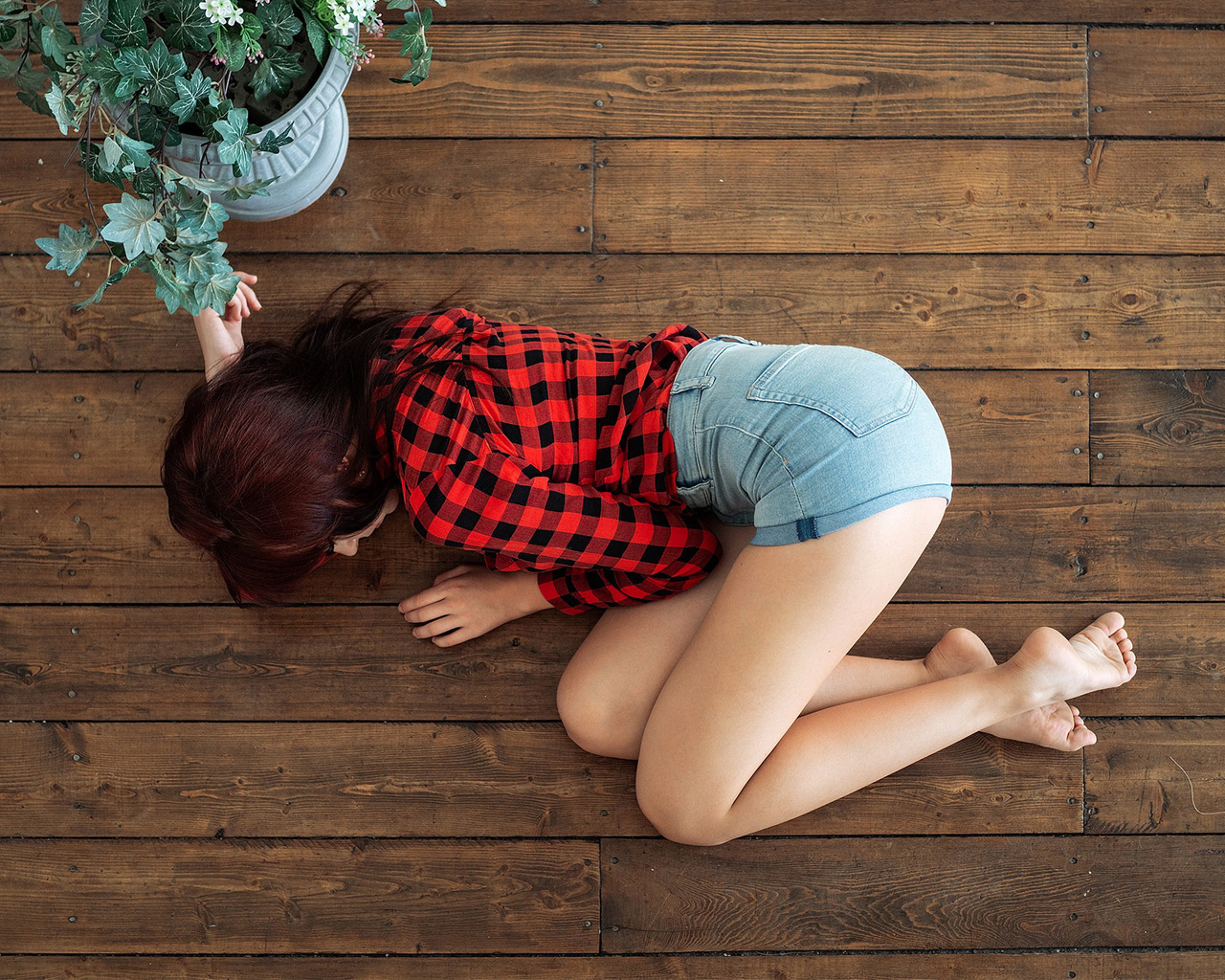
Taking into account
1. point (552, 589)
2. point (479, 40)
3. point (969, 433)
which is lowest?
point (552, 589)

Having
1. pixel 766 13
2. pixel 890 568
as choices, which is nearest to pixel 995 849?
pixel 890 568

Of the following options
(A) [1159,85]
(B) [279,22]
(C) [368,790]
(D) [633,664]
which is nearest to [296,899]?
(C) [368,790]

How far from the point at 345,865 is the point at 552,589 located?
0.49 metres

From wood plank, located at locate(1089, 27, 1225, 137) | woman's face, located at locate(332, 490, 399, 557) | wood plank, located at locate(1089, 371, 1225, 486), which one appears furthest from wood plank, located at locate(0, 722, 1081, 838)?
wood plank, located at locate(1089, 27, 1225, 137)

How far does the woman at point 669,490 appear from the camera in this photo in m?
0.90

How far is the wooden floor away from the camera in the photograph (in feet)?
4.04

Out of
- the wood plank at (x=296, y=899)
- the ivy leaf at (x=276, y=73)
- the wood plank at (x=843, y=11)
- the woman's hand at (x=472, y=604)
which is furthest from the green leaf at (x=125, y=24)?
the wood plank at (x=296, y=899)

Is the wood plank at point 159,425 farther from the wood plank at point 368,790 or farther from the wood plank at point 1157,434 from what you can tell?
the wood plank at point 368,790

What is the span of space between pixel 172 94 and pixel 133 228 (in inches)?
6.0

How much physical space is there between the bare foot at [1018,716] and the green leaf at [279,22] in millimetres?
1090

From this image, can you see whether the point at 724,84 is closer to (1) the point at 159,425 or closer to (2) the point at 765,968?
(1) the point at 159,425

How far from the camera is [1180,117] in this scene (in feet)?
4.22

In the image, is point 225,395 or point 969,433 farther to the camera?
point 969,433

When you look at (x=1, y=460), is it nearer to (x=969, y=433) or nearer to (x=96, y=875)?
(x=96, y=875)
